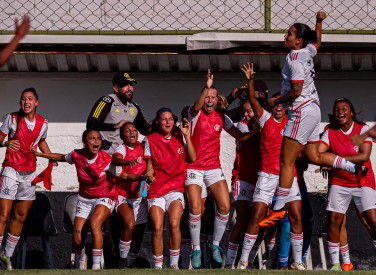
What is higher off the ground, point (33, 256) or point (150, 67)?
point (150, 67)

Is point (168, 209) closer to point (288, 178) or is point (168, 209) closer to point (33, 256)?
point (288, 178)

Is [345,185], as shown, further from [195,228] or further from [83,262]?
[83,262]

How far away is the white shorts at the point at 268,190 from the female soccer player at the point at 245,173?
41cm

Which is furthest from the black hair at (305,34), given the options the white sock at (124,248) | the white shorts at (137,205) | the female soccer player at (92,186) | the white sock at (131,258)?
the white sock at (131,258)

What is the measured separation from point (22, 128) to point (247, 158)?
2740mm

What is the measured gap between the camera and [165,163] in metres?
12.1

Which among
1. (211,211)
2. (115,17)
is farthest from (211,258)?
(115,17)

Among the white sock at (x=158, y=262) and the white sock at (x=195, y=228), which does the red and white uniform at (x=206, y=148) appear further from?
the white sock at (x=158, y=262)

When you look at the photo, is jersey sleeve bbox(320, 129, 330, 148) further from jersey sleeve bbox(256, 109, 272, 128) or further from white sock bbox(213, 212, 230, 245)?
white sock bbox(213, 212, 230, 245)

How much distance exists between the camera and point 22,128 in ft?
41.4

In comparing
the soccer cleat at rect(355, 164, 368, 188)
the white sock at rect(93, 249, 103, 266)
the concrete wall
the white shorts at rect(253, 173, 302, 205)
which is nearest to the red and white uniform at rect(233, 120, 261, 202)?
the white shorts at rect(253, 173, 302, 205)

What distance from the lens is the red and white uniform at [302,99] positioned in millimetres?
10883

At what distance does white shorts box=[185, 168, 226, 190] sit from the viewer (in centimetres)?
1207

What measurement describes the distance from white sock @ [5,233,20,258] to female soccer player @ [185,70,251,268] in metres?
2.17
